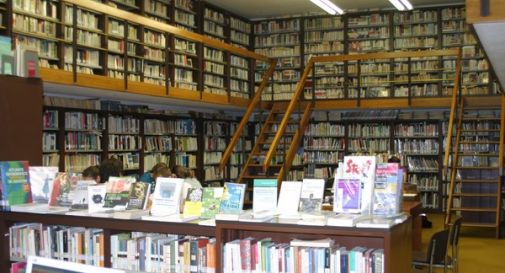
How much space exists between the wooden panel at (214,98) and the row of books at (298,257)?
6.71m

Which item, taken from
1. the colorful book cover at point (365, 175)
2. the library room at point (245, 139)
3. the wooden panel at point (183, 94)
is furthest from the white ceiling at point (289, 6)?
the colorful book cover at point (365, 175)

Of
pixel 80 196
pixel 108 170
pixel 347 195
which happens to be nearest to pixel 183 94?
pixel 108 170

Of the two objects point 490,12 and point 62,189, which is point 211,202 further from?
point 490,12

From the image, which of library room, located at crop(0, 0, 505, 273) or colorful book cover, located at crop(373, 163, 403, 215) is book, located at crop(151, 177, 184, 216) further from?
colorful book cover, located at crop(373, 163, 403, 215)

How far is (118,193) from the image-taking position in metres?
4.16

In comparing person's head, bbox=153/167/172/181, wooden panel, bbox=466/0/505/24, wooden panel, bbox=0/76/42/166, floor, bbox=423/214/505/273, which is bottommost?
floor, bbox=423/214/505/273

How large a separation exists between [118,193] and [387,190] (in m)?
1.89

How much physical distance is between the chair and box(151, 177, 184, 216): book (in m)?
2.49

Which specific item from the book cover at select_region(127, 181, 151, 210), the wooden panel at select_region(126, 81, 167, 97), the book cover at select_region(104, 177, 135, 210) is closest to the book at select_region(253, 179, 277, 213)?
the book cover at select_region(127, 181, 151, 210)

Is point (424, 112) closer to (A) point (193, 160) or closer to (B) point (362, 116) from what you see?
(B) point (362, 116)

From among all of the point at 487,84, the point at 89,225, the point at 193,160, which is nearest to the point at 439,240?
the point at 89,225

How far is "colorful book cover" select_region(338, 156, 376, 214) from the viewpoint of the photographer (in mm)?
3578

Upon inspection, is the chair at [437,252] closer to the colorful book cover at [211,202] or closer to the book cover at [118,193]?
the colorful book cover at [211,202]

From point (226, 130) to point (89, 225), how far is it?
9351 mm
